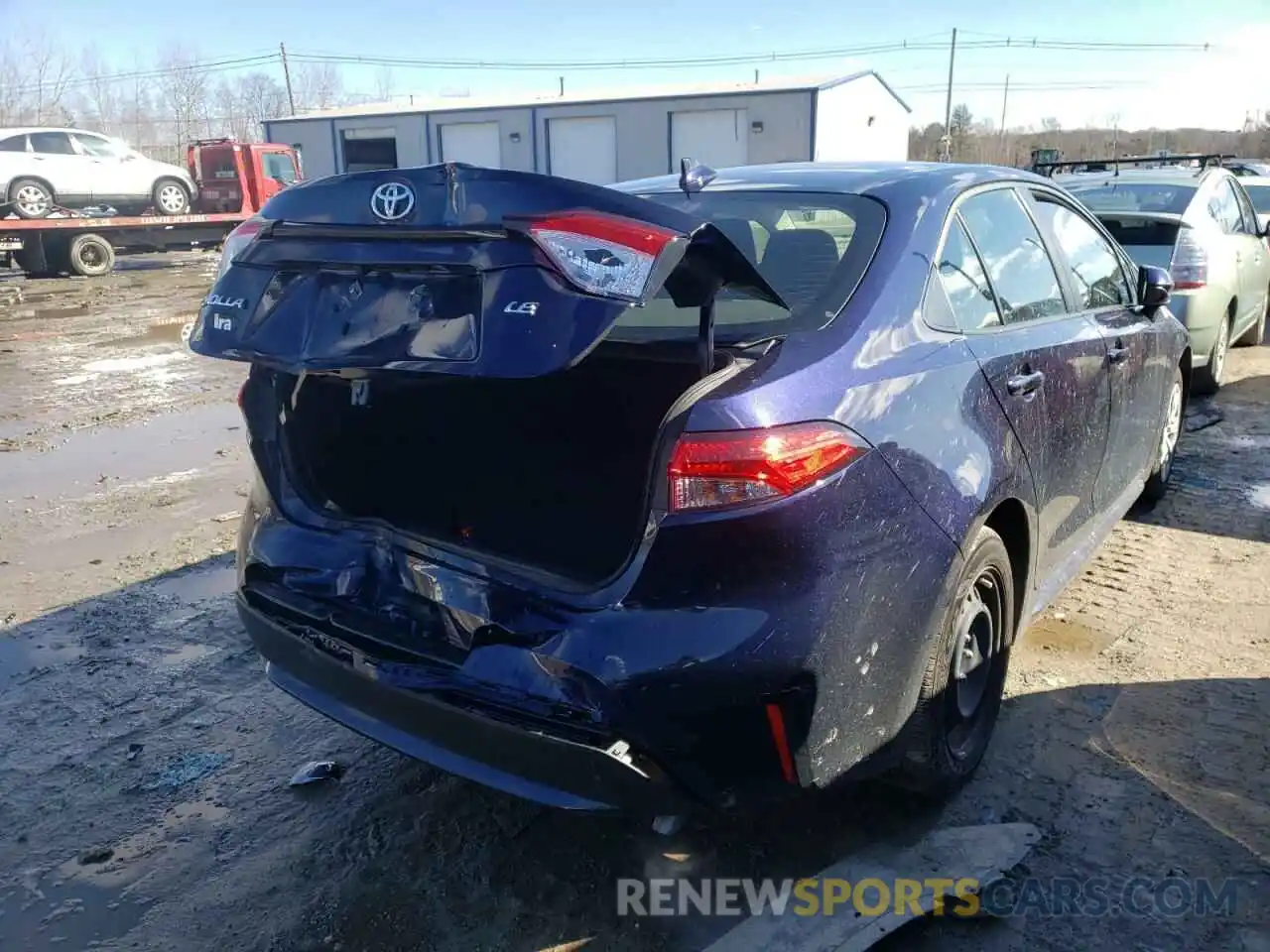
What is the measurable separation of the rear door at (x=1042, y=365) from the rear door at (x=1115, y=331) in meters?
0.12

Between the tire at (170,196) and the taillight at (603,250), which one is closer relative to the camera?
the taillight at (603,250)

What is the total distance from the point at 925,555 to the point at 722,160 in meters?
37.0

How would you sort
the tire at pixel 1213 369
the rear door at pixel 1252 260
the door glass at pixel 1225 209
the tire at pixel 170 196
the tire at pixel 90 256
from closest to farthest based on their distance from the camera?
the tire at pixel 1213 369 → the door glass at pixel 1225 209 → the rear door at pixel 1252 260 → the tire at pixel 90 256 → the tire at pixel 170 196

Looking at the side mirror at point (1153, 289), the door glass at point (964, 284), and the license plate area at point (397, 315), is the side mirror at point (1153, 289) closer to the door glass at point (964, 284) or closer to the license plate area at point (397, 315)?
the door glass at point (964, 284)

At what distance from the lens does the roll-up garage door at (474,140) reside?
40969 millimetres

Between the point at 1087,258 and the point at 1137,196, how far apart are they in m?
4.39

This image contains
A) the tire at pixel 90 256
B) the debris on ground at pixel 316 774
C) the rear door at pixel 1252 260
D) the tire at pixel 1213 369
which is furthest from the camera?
the tire at pixel 90 256

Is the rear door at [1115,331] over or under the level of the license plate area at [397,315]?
under

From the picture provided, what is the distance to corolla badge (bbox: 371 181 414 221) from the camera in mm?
2193

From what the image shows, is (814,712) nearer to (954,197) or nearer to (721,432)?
(721,432)

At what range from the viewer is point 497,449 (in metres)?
3.07

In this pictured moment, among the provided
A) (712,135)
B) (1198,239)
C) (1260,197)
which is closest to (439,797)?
(1198,239)

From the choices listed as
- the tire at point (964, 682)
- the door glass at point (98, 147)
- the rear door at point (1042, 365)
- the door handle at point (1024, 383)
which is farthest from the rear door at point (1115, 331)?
the door glass at point (98, 147)

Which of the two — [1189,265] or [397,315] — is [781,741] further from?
[1189,265]
